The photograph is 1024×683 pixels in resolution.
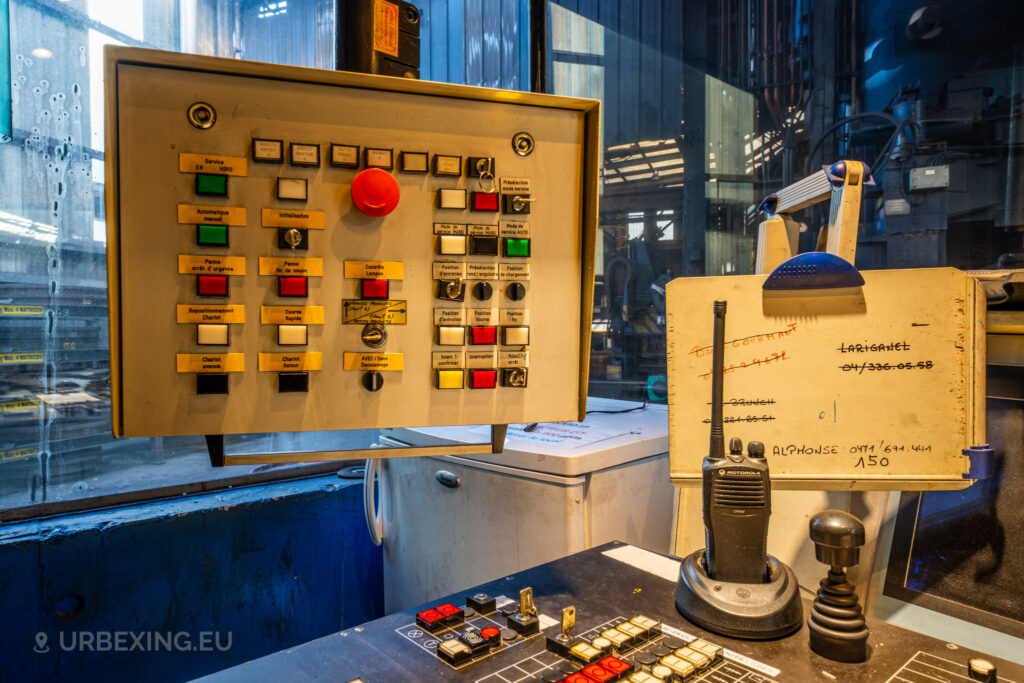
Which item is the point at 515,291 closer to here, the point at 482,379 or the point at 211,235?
the point at 482,379

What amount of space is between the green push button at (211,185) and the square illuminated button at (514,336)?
379 millimetres

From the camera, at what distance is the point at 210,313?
71 centimetres

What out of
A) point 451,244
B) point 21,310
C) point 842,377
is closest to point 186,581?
point 21,310

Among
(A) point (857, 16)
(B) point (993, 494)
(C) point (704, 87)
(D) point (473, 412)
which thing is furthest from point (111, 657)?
(A) point (857, 16)

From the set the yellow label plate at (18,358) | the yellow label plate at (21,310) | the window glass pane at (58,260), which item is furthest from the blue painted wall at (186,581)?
the yellow label plate at (21,310)

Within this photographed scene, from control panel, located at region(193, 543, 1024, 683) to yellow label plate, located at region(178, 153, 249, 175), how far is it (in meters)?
0.56

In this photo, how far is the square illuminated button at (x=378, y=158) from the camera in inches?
29.1

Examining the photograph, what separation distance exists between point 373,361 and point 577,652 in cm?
42

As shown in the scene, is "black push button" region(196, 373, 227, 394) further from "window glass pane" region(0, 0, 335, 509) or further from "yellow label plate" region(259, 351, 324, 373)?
"window glass pane" region(0, 0, 335, 509)

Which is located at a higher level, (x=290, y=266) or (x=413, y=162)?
(x=413, y=162)

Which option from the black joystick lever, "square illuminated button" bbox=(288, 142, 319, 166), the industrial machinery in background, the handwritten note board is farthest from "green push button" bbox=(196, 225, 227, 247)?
the industrial machinery in background

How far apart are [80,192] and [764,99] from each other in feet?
7.26

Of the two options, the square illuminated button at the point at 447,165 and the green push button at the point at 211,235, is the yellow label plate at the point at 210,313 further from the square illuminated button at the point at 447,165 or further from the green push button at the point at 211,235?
the square illuminated button at the point at 447,165

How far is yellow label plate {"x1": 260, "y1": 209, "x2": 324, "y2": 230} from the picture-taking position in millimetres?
714
